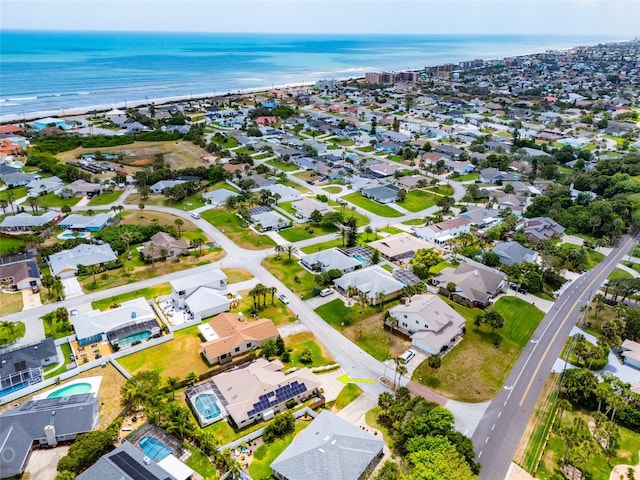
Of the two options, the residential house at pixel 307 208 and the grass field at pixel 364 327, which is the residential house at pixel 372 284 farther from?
the residential house at pixel 307 208

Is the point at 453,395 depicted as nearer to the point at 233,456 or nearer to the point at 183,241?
the point at 233,456

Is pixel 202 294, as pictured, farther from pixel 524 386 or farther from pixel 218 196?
pixel 218 196

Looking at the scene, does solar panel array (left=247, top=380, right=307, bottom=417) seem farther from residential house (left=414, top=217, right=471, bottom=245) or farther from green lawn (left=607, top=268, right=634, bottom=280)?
green lawn (left=607, top=268, right=634, bottom=280)

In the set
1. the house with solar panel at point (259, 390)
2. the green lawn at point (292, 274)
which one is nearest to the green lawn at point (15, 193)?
the green lawn at point (292, 274)

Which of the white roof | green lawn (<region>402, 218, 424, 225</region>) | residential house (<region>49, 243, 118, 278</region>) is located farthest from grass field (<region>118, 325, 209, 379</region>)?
green lawn (<region>402, 218, 424, 225</region>)

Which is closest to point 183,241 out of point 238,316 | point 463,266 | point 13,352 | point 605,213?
point 238,316

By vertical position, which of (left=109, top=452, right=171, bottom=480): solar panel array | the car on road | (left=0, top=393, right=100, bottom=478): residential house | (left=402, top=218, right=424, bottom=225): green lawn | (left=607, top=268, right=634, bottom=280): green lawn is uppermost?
(left=109, top=452, right=171, bottom=480): solar panel array
